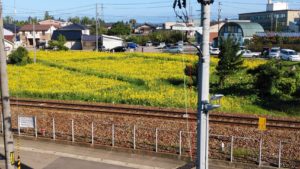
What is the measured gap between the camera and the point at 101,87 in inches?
1055

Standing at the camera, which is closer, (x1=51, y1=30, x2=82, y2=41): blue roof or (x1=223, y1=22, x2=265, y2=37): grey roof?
(x1=223, y1=22, x2=265, y2=37): grey roof

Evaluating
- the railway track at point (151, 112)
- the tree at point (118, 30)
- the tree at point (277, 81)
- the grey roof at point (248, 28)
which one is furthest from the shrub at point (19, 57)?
the tree at point (118, 30)

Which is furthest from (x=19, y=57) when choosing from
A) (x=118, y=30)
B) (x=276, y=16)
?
(x=276, y=16)

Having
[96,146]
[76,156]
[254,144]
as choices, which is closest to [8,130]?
[76,156]

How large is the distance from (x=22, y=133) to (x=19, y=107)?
5.08 meters

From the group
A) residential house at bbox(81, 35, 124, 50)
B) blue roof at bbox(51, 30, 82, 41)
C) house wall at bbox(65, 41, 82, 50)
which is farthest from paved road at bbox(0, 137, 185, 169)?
blue roof at bbox(51, 30, 82, 41)

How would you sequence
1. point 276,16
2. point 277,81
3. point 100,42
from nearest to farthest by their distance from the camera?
point 277,81
point 100,42
point 276,16

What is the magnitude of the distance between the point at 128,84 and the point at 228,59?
23.1 ft

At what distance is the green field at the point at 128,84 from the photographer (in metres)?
21.8

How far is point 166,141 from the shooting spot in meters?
14.7

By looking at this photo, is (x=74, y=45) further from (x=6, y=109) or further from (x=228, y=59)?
(x=6, y=109)

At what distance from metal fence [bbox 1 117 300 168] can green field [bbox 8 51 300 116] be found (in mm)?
1726

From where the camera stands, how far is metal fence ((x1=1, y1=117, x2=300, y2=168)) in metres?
12.8

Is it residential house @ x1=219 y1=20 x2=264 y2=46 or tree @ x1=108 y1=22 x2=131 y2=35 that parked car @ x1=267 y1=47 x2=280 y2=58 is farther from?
A: tree @ x1=108 y1=22 x2=131 y2=35
